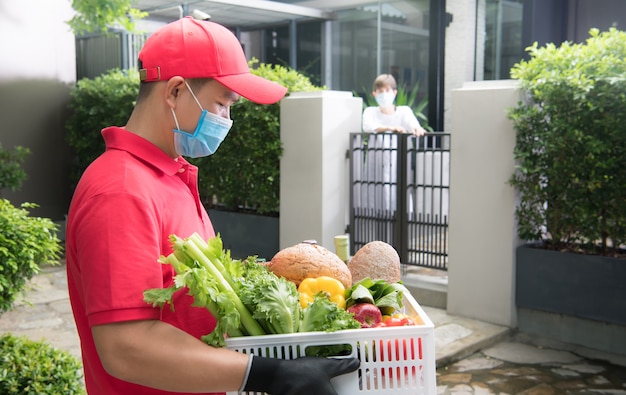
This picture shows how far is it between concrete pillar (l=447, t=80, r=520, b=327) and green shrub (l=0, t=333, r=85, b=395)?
4.02 metres

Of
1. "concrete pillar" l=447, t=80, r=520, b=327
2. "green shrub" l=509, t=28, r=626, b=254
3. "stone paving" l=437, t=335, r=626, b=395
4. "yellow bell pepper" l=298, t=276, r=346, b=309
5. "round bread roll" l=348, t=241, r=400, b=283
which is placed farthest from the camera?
"concrete pillar" l=447, t=80, r=520, b=327

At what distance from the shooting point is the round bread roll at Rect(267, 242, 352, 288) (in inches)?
92.0

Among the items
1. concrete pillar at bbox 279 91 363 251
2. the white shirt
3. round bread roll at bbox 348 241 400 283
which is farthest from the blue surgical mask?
the white shirt

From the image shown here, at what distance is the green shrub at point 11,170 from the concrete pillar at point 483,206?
6.19 meters

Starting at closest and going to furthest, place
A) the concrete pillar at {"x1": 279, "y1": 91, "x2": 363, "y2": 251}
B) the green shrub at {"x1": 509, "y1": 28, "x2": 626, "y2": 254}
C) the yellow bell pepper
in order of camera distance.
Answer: the yellow bell pepper
the green shrub at {"x1": 509, "y1": 28, "x2": 626, "y2": 254}
the concrete pillar at {"x1": 279, "y1": 91, "x2": 363, "y2": 251}

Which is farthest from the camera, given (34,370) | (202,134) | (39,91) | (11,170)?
(39,91)

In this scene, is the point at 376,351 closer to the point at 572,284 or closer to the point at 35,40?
the point at 572,284

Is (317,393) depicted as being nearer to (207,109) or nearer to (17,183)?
(207,109)

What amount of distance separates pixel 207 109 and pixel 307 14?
1407 centimetres

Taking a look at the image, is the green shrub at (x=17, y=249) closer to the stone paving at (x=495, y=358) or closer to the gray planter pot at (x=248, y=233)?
the stone paving at (x=495, y=358)

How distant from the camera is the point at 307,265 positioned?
2346 mm

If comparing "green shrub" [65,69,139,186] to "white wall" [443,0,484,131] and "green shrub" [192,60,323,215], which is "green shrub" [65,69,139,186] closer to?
"green shrub" [192,60,323,215]

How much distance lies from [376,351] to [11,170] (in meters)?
9.12

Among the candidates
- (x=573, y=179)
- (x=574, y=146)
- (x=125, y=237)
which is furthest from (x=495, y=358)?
(x=125, y=237)
